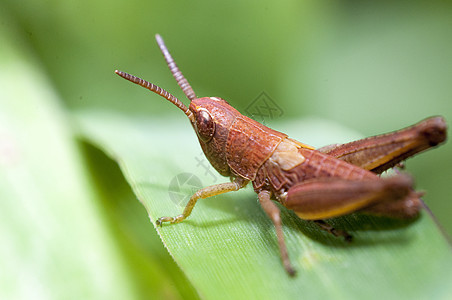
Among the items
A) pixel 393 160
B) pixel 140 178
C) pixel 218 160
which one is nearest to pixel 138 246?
pixel 140 178

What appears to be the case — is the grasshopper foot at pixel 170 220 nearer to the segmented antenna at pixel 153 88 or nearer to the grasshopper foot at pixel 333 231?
the segmented antenna at pixel 153 88

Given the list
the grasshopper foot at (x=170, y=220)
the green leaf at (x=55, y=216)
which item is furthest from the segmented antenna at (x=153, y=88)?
the green leaf at (x=55, y=216)


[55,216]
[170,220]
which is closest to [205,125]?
[170,220]

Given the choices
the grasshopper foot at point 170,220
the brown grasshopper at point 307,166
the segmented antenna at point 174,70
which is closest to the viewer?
the brown grasshopper at point 307,166

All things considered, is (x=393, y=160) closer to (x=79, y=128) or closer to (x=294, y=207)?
(x=294, y=207)

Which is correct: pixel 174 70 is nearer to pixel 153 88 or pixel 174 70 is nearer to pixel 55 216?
pixel 153 88

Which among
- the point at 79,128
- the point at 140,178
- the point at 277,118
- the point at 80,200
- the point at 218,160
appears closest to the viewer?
the point at 140,178

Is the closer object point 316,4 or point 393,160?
point 393,160
